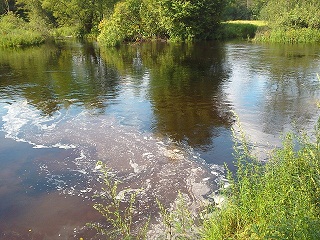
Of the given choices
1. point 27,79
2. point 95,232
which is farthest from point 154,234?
point 27,79

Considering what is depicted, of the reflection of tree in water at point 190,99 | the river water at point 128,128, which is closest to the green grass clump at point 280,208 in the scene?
the river water at point 128,128

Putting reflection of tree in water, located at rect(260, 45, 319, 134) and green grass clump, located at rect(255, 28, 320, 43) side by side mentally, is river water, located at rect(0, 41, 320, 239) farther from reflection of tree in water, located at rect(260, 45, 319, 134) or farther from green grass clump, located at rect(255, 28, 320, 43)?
green grass clump, located at rect(255, 28, 320, 43)

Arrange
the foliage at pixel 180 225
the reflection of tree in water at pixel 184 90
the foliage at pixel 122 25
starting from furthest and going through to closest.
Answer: the foliage at pixel 122 25
the reflection of tree in water at pixel 184 90
the foliage at pixel 180 225

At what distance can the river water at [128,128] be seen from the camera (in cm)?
696

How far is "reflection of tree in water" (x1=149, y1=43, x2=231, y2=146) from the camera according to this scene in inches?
414

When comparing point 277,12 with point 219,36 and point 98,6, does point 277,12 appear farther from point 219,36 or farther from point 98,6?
point 98,6

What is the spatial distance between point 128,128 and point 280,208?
7172 mm

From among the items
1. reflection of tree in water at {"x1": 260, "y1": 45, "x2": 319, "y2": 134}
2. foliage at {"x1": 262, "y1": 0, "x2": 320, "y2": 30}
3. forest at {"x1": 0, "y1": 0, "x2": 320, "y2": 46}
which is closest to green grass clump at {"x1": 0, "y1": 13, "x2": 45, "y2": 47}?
forest at {"x1": 0, "y1": 0, "x2": 320, "y2": 46}

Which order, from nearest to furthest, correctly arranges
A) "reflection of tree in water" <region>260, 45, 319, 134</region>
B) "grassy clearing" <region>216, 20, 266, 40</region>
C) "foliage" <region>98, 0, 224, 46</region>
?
1. "reflection of tree in water" <region>260, 45, 319, 134</region>
2. "foliage" <region>98, 0, 224, 46</region>
3. "grassy clearing" <region>216, 20, 266, 40</region>

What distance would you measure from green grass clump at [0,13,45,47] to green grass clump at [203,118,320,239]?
35.1 meters

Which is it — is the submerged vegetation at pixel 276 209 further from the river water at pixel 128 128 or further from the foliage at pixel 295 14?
the foliage at pixel 295 14

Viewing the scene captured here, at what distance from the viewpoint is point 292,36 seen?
3384 cm

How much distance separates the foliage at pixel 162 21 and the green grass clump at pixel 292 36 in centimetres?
694

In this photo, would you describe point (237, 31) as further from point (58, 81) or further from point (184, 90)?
point (58, 81)
